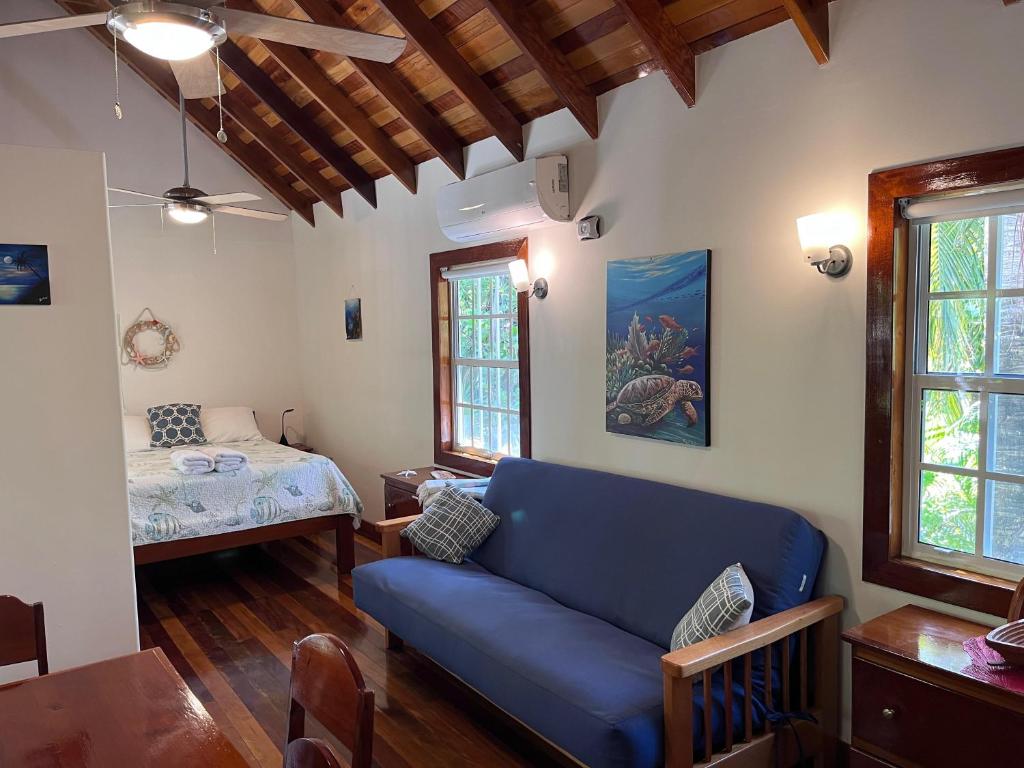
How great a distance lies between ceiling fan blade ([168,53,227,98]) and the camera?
9.06 ft

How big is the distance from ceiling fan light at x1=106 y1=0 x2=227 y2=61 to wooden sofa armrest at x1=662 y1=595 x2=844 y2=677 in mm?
1986

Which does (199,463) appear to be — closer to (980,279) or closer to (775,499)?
(775,499)

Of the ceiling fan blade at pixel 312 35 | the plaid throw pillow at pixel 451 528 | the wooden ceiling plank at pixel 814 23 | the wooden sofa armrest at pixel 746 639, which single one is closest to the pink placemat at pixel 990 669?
the wooden sofa armrest at pixel 746 639

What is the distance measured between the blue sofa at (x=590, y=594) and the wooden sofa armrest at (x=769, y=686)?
0.10 ft

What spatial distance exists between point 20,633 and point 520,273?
2556 mm

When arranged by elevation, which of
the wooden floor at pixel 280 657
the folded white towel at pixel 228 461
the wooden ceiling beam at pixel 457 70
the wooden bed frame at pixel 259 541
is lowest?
the wooden floor at pixel 280 657

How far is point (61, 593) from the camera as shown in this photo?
9.14 feet

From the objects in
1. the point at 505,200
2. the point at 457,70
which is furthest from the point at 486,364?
the point at 457,70

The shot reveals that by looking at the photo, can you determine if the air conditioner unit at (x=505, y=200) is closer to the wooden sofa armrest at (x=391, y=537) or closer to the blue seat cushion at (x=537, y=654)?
the wooden sofa armrest at (x=391, y=537)

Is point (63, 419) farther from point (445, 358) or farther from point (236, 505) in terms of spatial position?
point (445, 358)

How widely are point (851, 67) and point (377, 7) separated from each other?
215cm

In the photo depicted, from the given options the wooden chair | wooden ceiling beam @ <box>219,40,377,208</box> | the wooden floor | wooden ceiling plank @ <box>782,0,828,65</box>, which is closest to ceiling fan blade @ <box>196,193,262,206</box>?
wooden ceiling beam @ <box>219,40,377,208</box>

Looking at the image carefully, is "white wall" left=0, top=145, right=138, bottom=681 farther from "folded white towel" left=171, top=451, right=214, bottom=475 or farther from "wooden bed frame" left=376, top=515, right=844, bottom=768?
"wooden bed frame" left=376, top=515, right=844, bottom=768

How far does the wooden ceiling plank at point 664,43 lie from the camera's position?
103 inches
